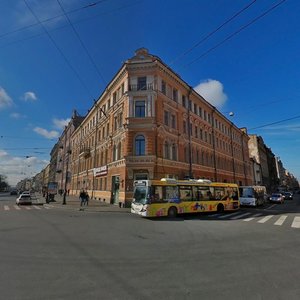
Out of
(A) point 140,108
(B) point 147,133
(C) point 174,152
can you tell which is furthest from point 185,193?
(A) point 140,108

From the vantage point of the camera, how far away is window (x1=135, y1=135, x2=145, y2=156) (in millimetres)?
26734

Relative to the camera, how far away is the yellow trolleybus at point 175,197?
17.6m

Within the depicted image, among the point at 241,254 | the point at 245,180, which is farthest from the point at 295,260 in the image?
the point at 245,180

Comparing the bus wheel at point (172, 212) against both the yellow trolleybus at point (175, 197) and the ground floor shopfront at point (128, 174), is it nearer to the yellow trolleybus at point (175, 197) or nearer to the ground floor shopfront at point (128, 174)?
the yellow trolleybus at point (175, 197)

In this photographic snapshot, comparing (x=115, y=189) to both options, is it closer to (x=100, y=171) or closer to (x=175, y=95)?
(x=100, y=171)

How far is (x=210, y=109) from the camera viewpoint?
41.9 m

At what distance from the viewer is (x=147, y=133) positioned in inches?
1055

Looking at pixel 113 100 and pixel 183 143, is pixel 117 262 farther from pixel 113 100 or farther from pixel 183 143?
pixel 113 100

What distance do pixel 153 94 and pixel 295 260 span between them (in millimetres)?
22528

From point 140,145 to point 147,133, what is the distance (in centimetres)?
150

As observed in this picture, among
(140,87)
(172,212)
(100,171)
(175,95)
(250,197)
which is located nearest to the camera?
(172,212)

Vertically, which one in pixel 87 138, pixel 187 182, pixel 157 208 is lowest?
pixel 157 208

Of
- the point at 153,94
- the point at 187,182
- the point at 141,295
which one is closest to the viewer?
the point at 141,295

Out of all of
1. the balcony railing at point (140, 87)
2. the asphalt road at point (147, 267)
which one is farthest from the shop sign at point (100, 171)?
the asphalt road at point (147, 267)
